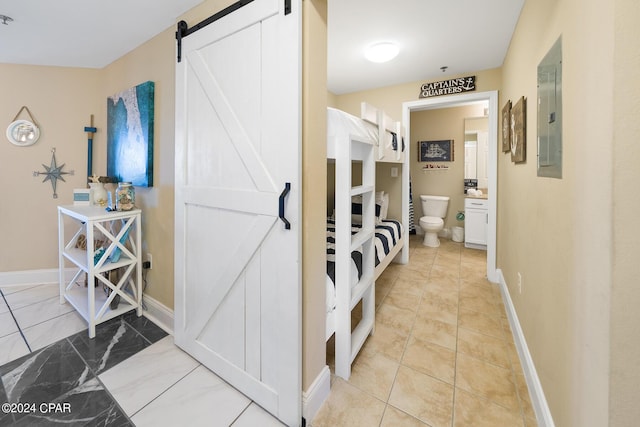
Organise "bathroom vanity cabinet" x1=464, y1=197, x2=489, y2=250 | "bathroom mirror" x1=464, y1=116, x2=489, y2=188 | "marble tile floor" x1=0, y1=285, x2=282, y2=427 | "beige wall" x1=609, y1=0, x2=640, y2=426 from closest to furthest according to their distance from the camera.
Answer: "beige wall" x1=609, y1=0, x2=640, y2=426
"marble tile floor" x1=0, y1=285, x2=282, y2=427
"bathroom vanity cabinet" x1=464, y1=197, x2=489, y2=250
"bathroom mirror" x1=464, y1=116, x2=489, y2=188

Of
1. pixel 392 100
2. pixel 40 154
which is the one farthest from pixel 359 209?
pixel 40 154

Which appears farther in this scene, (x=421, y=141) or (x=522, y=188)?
(x=421, y=141)

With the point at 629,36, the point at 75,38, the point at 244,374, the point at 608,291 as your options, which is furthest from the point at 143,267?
the point at 629,36

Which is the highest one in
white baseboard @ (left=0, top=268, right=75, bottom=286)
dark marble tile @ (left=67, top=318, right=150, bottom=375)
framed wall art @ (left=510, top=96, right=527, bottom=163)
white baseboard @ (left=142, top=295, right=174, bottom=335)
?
framed wall art @ (left=510, top=96, right=527, bottom=163)

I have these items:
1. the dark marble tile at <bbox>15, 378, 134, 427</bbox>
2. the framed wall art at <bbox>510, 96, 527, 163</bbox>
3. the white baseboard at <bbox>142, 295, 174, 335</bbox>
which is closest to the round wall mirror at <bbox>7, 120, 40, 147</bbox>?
the white baseboard at <bbox>142, 295, 174, 335</bbox>

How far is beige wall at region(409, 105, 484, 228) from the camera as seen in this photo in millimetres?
4797

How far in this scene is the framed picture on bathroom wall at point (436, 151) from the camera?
4.85 m

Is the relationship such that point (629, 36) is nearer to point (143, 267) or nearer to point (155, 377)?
point (155, 377)

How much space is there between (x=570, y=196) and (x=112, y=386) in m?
2.44

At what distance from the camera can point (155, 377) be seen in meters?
1.59

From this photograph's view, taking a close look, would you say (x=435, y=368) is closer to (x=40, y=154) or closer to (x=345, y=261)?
(x=345, y=261)

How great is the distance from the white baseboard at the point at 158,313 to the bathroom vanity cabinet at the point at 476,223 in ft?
14.0

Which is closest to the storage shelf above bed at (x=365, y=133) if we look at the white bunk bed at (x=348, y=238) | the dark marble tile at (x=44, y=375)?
the white bunk bed at (x=348, y=238)

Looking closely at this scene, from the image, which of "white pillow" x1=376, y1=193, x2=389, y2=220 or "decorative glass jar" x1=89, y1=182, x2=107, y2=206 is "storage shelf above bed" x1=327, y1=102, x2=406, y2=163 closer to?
"white pillow" x1=376, y1=193, x2=389, y2=220
